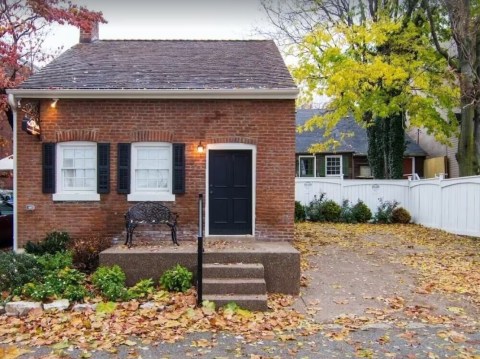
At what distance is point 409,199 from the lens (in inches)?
703

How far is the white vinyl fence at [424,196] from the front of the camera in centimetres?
1304

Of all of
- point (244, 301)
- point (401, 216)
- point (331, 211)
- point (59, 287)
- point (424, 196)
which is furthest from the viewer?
point (331, 211)

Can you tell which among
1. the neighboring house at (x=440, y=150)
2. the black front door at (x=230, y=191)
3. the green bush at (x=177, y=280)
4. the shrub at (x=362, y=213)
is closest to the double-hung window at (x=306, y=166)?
the neighboring house at (x=440, y=150)

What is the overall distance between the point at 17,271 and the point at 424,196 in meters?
13.3

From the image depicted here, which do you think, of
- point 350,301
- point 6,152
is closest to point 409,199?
point 350,301

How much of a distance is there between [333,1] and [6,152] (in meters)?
17.9

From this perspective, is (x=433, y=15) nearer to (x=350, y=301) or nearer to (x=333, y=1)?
(x=333, y=1)

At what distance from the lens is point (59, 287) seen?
7.42 meters

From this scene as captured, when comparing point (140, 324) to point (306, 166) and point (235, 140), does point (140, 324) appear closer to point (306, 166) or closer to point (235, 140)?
point (235, 140)

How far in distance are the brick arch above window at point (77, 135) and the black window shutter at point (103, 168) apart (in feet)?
0.84

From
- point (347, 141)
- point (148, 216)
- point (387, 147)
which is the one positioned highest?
point (347, 141)

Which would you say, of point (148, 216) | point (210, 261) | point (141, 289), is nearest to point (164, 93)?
point (148, 216)

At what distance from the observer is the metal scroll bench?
30.0 ft

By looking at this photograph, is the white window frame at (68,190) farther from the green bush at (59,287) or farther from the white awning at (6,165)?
the white awning at (6,165)
